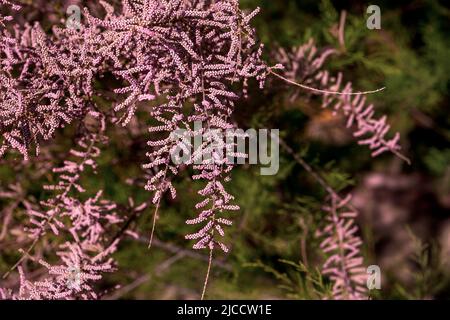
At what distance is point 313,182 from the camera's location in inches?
76.2

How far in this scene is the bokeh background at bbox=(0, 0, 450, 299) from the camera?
1.58m

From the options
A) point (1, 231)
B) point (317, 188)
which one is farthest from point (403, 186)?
point (1, 231)

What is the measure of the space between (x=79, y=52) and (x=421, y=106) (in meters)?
1.57

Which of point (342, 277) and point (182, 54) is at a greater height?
point (182, 54)

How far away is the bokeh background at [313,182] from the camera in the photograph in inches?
62.3

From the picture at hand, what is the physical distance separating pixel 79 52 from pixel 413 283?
177 cm

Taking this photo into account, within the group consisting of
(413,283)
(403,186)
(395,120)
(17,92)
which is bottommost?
(413,283)

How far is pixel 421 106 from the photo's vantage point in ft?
7.10

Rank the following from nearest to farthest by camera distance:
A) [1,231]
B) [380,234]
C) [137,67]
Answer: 1. [137,67]
2. [1,231]
3. [380,234]

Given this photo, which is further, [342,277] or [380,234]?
[380,234]
